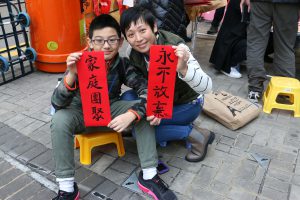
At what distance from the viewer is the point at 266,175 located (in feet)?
7.70

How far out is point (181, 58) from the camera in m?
1.91

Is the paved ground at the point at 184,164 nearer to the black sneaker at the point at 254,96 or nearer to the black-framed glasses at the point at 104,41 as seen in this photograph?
the black sneaker at the point at 254,96

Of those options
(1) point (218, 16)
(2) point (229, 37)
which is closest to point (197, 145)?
(2) point (229, 37)

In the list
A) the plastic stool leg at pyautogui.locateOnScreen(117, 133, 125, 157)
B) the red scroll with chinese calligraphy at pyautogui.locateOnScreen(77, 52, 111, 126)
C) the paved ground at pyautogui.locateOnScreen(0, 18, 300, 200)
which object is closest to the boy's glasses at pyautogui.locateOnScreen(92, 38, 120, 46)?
the red scroll with chinese calligraphy at pyautogui.locateOnScreen(77, 52, 111, 126)

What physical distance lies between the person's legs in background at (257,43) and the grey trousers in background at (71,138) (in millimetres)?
1775

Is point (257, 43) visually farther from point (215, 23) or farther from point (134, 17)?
point (215, 23)

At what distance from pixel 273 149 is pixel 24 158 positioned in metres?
2.07

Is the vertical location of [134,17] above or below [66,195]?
above

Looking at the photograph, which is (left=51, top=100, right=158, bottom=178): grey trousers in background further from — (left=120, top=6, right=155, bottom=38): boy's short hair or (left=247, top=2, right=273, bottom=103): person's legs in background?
(left=247, top=2, right=273, bottom=103): person's legs in background

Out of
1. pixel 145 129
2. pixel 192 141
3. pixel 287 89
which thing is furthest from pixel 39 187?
pixel 287 89

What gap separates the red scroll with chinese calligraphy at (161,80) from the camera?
1911 millimetres

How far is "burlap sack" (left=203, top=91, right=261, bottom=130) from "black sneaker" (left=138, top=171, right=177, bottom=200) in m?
1.05

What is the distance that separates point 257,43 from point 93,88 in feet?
7.06

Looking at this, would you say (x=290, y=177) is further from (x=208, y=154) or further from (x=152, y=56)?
(x=152, y=56)
